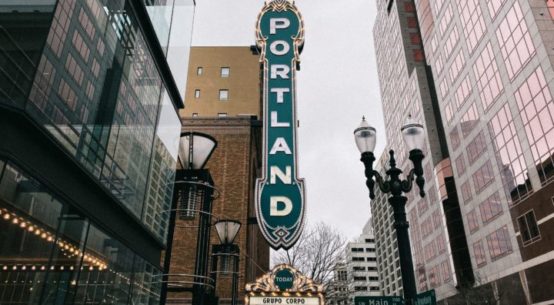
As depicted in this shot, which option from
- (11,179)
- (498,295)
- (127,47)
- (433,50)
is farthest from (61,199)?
(433,50)

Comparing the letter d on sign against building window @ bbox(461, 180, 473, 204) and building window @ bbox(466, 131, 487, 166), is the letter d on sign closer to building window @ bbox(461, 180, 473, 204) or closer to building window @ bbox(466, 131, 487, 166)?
building window @ bbox(466, 131, 487, 166)

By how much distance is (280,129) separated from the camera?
1916cm

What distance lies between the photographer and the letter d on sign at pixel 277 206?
17000 mm

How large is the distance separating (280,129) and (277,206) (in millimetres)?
3801

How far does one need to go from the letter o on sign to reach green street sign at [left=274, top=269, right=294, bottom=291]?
38.0 feet

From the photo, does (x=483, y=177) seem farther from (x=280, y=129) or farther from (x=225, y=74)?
(x=280, y=129)

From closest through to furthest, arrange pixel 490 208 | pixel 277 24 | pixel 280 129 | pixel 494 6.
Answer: pixel 280 129 → pixel 277 24 → pixel 494 6 → pixel 490 208

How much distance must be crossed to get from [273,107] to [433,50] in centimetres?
5763

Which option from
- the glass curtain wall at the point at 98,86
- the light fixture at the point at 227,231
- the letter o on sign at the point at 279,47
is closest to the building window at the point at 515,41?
the letter o on sign at the point at 279,47

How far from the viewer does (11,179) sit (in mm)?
7578

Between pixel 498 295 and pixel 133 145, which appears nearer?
pixel 133 145

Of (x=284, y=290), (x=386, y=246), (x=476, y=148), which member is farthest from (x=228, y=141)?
(x=386, y=246)

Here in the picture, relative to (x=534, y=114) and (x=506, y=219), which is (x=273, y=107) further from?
(x=506, y=219)

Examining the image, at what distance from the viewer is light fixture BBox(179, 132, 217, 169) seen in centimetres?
1022
